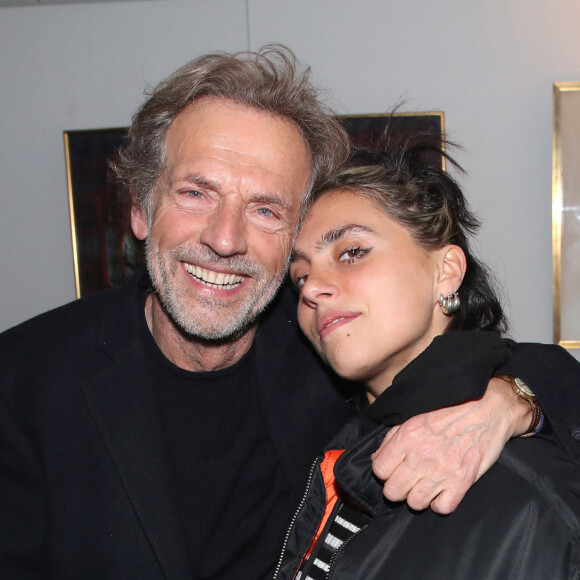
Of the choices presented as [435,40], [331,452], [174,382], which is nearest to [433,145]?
[331,452]

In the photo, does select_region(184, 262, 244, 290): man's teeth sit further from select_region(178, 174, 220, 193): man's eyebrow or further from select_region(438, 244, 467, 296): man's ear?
select_region(438, 244, 467, 296): man's ear

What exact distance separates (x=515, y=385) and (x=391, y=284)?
0.34 m

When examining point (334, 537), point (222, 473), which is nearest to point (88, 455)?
point (222, 473)

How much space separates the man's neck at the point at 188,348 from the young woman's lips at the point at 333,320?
402mm

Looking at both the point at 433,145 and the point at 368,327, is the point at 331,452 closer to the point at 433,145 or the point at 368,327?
the point at 368,327

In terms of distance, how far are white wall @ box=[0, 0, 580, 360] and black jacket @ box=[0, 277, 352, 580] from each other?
193cm

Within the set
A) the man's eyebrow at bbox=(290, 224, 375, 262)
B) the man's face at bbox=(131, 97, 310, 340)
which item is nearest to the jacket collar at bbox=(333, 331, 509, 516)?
the man's eyebrow at bbox=(290, 224, 375, 262)

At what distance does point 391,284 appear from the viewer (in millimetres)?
1334

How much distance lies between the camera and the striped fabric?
1312mm

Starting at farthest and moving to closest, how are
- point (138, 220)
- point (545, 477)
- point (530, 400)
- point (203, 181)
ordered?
point (138, 220) < point (203, 181) < point (530, 400) < point (545, 477)

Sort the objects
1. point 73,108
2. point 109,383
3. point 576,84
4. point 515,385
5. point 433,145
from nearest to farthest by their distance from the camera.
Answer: point 515,385
point 109,383
point 433,145
point 576,84
point 73,108

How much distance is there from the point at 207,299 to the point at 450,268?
0.62 metres

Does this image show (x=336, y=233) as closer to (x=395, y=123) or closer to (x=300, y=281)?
(x=300, y=281)

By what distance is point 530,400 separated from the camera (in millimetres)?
1235
